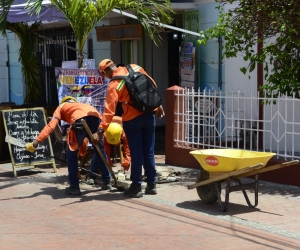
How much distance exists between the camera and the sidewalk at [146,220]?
671 centimetres

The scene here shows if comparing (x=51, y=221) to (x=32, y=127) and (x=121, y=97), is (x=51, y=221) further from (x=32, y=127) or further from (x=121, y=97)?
(x=32, y=127)

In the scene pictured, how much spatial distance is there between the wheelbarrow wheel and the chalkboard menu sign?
3747 millimetres

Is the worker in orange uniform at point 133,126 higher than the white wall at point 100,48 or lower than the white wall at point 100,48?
lower

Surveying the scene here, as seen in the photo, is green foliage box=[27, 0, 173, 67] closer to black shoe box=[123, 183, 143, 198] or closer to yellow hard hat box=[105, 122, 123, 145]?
yellow hard hat box=[105, 122, 123, 145]

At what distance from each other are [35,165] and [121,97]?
334cm

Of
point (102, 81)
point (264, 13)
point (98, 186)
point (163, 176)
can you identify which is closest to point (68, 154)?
point (98, 186)

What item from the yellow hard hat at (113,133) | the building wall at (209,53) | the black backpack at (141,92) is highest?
the building wall at (209,53)

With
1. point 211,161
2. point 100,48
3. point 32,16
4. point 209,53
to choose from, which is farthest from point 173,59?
point 211,161

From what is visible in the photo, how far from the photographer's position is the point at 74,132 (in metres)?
9.03

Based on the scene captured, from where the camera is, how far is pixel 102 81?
37.4ft

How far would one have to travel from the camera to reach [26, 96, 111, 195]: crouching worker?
891 centimetres

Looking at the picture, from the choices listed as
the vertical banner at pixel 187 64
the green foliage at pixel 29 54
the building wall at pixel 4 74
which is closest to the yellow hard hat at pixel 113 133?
the vertical banner at pixel 187 64

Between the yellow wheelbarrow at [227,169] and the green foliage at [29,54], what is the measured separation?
6544 millimetres

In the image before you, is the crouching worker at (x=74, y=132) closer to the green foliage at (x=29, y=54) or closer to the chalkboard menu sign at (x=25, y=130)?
the chalkboard menu sign at (x=25, y=130)
